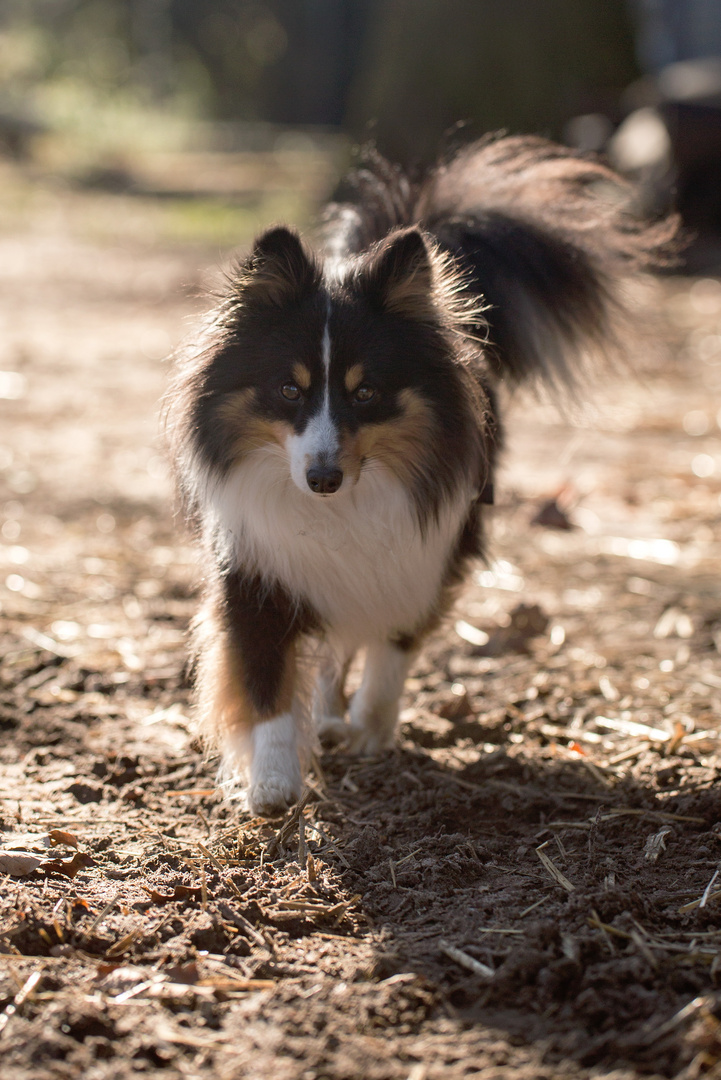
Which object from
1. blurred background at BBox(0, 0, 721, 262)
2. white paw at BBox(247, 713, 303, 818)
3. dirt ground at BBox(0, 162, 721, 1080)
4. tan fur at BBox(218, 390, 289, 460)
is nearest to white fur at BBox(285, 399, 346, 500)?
tan fur at BBox(218, 390, 289, 460)

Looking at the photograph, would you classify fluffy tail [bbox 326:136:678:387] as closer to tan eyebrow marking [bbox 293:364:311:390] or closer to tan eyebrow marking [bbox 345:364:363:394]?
tan eyebrow marking [bbox 345:364:363:394]

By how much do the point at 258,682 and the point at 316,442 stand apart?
2.46 ft

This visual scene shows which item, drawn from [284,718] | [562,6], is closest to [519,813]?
[284,718]


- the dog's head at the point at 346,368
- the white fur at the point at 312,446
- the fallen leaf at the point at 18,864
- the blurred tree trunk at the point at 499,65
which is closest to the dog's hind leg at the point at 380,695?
the dog's head at the point at 346,368

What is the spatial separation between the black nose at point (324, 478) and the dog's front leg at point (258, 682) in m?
0.42

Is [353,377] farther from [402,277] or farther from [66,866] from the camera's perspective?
[66,866]

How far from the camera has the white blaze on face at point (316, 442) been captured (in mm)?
3115

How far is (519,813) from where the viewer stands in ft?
10.7

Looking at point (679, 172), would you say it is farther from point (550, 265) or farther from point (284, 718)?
point (284, 718)

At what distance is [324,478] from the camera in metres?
3.09

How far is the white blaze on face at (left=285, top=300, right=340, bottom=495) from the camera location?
312 cm

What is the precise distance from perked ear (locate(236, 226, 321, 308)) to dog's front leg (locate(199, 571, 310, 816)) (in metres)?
0.83

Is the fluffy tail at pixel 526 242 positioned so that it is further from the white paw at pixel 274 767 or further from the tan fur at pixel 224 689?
the white paw at pixel 274 767

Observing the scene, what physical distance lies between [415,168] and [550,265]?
2.41 feet
